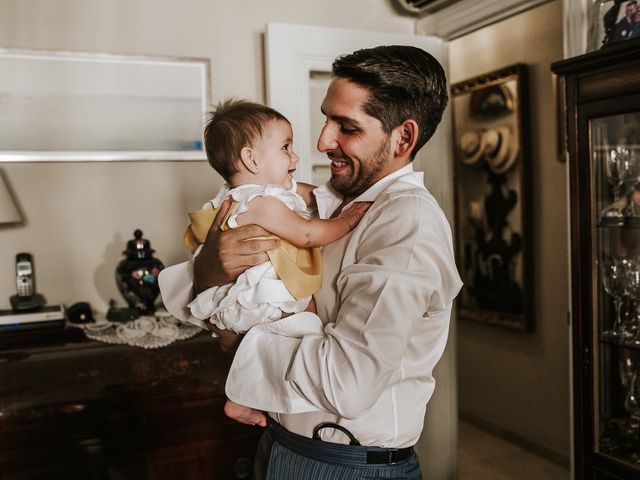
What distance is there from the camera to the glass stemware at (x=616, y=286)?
240 centimetres

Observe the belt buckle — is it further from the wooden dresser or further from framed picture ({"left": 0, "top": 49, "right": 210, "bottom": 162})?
framed picture ({"left": 0, "top": 49, "right": 210, "bottom": 162})

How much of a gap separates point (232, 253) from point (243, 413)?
0.35 metres

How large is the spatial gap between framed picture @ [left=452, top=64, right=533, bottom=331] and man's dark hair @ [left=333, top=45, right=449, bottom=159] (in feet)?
9.30

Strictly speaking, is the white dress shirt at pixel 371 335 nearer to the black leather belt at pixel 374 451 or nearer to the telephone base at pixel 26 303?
the black leather belt at pixel 374 451

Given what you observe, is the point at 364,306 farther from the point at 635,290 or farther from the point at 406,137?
the point at 635,290

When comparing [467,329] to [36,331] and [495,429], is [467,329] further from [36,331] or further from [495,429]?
[36,331]

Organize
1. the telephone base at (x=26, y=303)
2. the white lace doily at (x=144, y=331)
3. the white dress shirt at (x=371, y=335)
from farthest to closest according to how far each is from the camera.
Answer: the telephone base at (x=26, y=303) < the white lace doily at (x=144, y=331) < the white dress shirt at (x=371, y=335)

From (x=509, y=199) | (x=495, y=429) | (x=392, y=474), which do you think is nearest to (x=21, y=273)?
(x=392, y=474)

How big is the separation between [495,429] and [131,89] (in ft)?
10.3

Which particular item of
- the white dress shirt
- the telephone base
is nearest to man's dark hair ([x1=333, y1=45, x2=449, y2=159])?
the white dress shirt

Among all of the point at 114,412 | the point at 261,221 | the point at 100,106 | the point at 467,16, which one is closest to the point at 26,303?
the point at 114,412

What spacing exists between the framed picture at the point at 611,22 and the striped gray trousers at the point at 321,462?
163 centimetres

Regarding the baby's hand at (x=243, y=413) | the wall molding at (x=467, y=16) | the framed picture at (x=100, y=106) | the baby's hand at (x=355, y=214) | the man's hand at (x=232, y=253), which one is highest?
the wall molding at (x=467, y=16)

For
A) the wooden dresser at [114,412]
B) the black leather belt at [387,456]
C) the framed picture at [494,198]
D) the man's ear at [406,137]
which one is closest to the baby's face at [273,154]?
the man's ear at [406,137]
